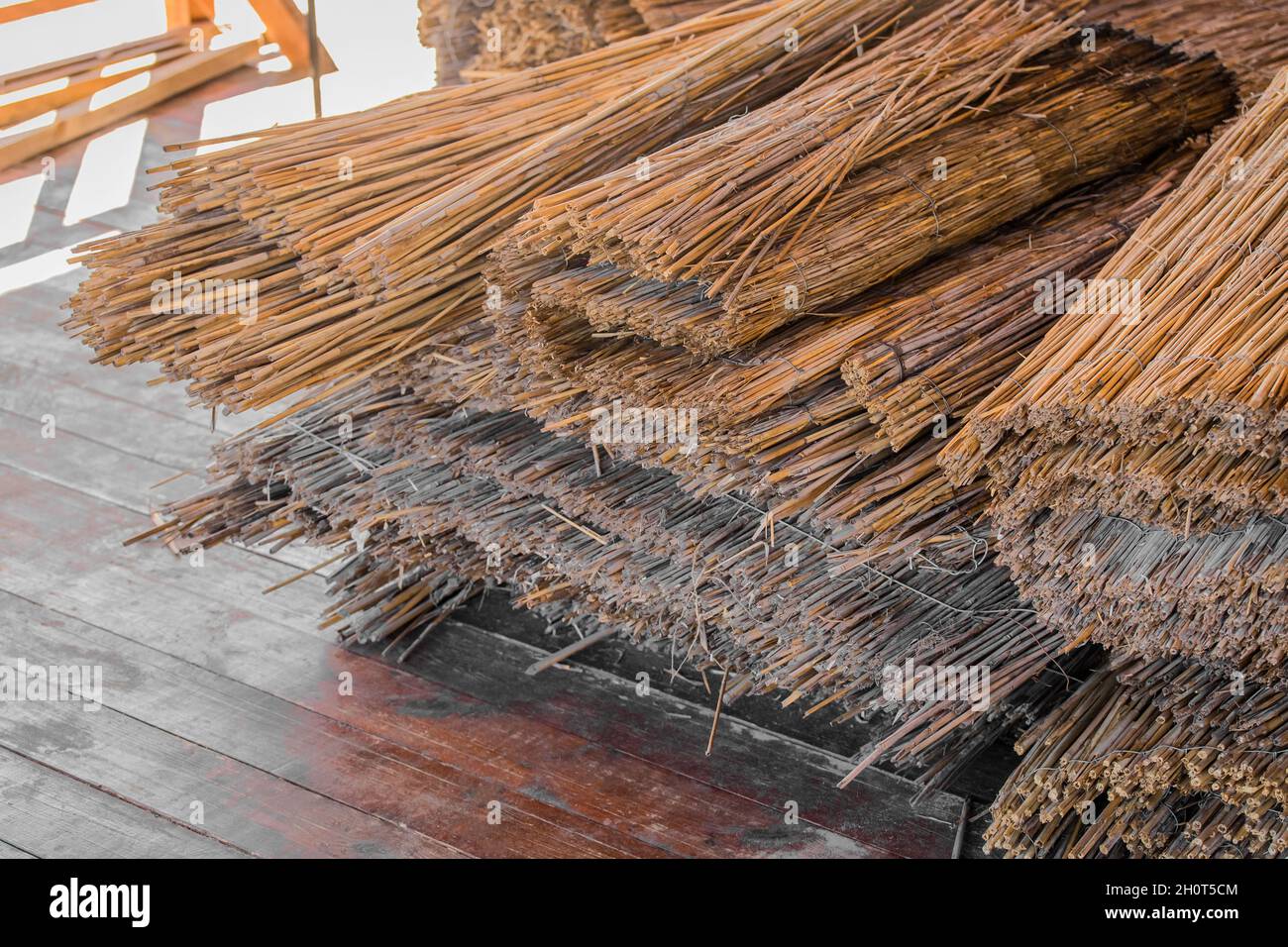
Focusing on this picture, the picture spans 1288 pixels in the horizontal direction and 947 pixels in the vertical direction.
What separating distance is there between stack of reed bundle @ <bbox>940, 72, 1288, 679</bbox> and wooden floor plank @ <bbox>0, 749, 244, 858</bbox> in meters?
1.42

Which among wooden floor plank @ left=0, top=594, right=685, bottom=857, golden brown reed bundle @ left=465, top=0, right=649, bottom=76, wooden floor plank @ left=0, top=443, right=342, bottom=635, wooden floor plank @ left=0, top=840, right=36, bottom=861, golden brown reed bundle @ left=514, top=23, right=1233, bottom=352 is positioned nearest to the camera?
golden brown reed bundle @ left=514, top=23, right=1233, bottom=352

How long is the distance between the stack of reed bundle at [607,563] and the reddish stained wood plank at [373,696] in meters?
0.17

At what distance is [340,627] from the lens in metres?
3.05

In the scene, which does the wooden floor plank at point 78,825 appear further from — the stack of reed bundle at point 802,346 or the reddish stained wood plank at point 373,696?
the stack of reed bundle at point 802,346

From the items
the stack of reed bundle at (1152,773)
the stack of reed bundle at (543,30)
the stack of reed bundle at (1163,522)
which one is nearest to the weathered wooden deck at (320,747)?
the stack of reed bundle at (1152,773)

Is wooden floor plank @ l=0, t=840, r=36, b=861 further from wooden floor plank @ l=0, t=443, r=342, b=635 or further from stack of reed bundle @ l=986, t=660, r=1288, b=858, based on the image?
stack of reed bundle @ l=986, t=660, r=1288, b=858

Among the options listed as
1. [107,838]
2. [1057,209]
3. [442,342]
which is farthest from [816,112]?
[107,838]

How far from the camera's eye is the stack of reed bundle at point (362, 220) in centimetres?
255

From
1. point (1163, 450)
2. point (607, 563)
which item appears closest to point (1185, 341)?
point (1163, 450)

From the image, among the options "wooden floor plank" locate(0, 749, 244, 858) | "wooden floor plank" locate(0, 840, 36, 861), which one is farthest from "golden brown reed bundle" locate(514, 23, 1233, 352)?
"wooden floor plank" locate(0, 840, 36, 861)

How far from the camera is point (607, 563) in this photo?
8.40 ft

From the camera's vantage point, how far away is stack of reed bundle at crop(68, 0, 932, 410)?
2555 mm

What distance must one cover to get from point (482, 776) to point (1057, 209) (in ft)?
4.97
